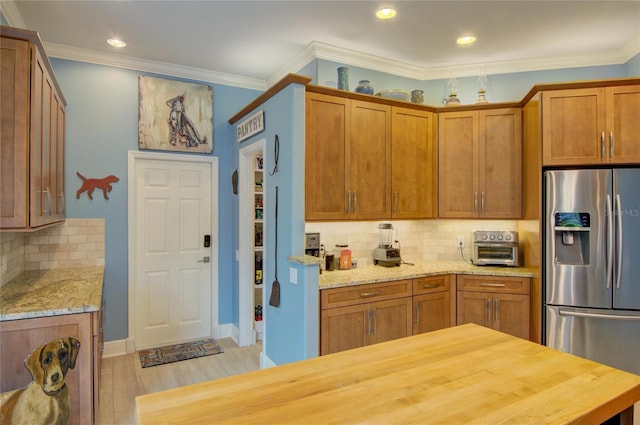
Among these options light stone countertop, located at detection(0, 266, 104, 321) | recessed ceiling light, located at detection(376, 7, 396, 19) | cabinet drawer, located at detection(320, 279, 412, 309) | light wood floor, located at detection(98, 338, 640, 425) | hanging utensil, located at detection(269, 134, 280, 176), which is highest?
recessed ceiling light, located at detection(376, 7, 396, 19)

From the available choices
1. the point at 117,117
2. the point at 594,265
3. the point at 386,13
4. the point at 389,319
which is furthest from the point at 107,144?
the point at 594,265

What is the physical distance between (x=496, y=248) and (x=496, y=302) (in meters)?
0.54

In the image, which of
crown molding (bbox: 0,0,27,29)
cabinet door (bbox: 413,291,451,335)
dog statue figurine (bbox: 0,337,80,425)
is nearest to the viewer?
dog statue figurine (bbox: 0,337,80,425)

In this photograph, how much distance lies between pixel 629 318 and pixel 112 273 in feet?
15.3

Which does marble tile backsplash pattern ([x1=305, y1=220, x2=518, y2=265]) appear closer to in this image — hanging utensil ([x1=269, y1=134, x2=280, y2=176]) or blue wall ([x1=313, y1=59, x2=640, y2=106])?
hanging utensil ([x1=269, y1=134, x2=280, y2=176])

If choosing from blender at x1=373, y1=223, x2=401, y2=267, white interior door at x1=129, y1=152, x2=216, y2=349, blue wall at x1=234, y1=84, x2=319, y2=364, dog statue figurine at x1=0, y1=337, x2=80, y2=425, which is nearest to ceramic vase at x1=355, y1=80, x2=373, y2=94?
blue wall at x1=234, y1=84, x2=319, y2=364

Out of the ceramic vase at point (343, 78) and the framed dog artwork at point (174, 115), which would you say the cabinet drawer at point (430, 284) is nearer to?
the ceramic vase at point (343, 78)

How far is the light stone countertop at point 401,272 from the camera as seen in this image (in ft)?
9.90

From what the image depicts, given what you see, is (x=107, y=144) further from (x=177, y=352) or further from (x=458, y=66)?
Result: (x=458, y=66)

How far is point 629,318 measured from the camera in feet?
9.73

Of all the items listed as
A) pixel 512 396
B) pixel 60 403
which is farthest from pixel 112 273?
pixel 512 396

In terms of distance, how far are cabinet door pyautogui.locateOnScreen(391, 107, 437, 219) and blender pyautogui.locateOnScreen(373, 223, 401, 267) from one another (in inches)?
10.6

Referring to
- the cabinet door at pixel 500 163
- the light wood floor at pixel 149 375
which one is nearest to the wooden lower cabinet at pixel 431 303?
the cabinet door at pixel 500 163

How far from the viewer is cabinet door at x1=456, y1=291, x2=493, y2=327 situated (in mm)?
3432
